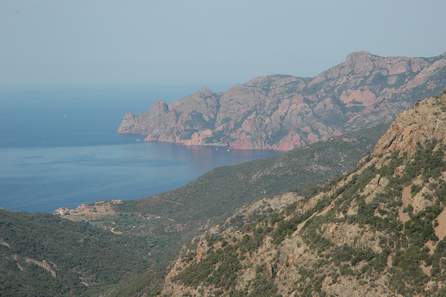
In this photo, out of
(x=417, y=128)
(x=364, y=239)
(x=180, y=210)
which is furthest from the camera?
(x=180, y=210)

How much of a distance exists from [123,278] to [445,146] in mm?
73020

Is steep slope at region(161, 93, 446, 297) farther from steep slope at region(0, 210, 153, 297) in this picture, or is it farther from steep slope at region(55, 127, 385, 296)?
steep slope at region(55, 127, 385, 296)

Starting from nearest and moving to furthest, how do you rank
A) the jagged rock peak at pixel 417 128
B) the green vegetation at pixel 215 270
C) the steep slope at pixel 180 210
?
the jagged rock peak at pixel 417 128
the green vegetation at pixel 215 270
the steep slope at pixel 180 210

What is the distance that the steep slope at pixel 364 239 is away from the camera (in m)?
53.3

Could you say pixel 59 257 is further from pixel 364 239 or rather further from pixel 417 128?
pixel 364 239

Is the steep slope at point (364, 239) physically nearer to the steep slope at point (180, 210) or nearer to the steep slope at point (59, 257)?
the steep slope at point (59, 257)

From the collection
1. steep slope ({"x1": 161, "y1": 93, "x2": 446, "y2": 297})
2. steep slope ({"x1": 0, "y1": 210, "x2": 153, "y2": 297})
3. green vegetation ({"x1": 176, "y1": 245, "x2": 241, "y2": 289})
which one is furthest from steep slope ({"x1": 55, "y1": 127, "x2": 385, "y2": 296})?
steep slope ({"x1": 161, "y1": 93, "x2": 446, "y2": 297})

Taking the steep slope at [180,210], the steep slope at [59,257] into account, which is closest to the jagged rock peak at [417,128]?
the steep slope at [59,257]

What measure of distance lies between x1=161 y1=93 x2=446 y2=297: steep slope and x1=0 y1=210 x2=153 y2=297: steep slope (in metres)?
40.7

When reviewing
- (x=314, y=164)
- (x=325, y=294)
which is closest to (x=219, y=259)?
(x=325, y=294)

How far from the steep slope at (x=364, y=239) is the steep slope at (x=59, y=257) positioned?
134 ft

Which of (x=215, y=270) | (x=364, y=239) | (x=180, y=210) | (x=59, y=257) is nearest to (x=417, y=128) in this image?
(x=364, y=239)

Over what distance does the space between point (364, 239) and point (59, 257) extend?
82.7 metres

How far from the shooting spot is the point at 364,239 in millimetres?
58031
